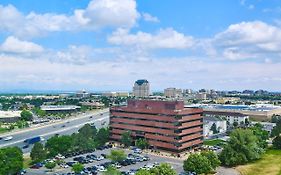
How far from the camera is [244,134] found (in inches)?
2579

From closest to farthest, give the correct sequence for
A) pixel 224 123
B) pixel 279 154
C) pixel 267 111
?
1. pixel 279 154
2. pixel 224 123
3. pixel 267 111

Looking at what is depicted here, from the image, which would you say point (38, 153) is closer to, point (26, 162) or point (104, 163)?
point (26, 162)

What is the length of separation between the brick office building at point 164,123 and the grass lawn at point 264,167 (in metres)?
15.0

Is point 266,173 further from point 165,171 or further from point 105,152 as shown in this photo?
point 105,152

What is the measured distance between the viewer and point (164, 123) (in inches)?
2921

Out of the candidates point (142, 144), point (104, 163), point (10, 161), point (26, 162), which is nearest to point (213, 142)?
point (142, 144)

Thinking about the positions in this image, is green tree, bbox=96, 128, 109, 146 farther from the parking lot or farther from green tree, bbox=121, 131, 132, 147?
the parking lot

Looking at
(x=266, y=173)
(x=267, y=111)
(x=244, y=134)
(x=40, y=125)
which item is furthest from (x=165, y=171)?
(x=267, y=111)

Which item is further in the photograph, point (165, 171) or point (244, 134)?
point (244, 134)

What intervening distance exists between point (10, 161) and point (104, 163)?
1581cm

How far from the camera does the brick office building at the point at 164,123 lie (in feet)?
239

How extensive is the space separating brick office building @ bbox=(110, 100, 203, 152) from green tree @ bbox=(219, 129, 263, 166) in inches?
468

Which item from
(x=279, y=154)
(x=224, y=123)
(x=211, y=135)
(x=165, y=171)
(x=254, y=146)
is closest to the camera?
(x=165, y=171)

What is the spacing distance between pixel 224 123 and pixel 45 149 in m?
62.8
